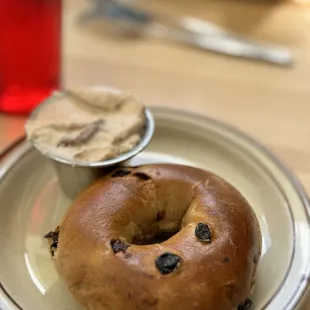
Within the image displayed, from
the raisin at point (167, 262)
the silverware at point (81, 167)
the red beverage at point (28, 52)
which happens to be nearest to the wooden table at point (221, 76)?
the red beverage at point (28, 52)

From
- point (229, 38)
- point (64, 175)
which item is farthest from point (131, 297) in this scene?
point (229, 38)

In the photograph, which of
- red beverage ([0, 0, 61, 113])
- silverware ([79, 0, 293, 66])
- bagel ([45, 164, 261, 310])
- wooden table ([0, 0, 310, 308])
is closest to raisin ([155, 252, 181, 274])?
bagel ([45, 164, 261, 310])

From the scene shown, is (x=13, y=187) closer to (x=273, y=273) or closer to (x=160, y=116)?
(x=160, y=116)

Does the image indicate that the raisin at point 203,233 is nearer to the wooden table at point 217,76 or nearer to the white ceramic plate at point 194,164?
the white ceramic plate at point 194,164

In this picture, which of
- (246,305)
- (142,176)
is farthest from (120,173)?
(246,305)

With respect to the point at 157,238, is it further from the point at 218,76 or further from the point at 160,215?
the point at 218,76

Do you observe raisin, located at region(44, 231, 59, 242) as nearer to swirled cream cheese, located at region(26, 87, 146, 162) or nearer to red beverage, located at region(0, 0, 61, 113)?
swirled cream cheese, located at region(26, 87, 146, 162)
